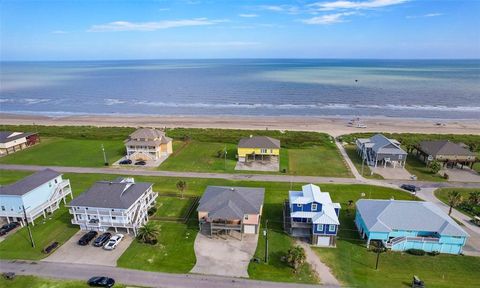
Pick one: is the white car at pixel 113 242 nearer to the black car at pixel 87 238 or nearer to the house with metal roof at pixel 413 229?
the black car at pixel 87 238

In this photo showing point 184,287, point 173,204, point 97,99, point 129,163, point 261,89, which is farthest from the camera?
point 261,89

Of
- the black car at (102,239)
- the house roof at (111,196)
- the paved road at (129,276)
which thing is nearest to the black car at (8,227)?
the paved road at (129,276)

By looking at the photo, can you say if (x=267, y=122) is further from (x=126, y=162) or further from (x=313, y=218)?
Result: (x=313, y=218)

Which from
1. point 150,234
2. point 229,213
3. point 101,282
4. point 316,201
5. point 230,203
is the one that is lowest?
point 101,282

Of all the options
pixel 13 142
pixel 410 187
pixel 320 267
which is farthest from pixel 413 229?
pixel 13 142

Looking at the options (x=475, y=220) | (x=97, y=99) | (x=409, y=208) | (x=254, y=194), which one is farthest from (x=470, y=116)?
(x=97, y=99)

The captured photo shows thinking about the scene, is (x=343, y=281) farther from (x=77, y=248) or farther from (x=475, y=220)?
(x=77, y=248)
